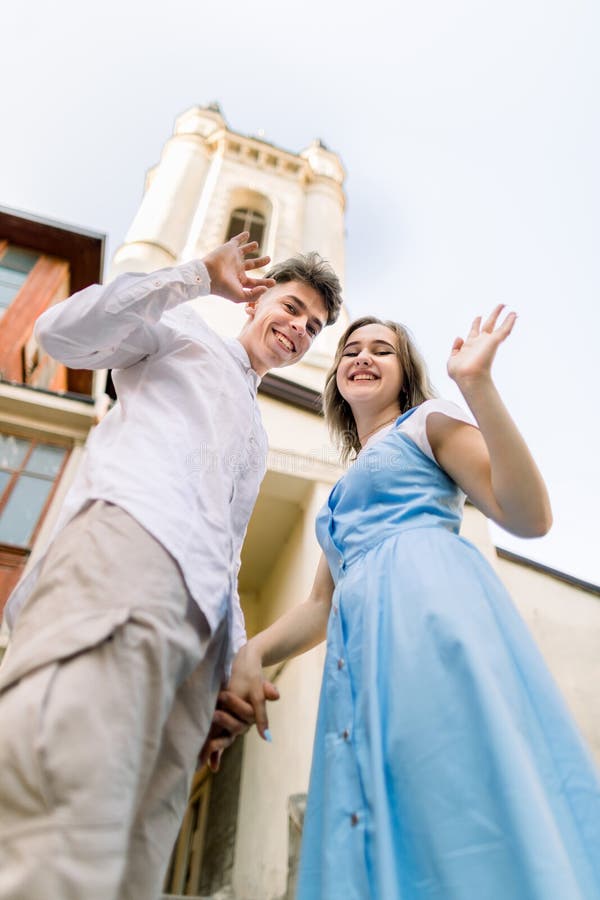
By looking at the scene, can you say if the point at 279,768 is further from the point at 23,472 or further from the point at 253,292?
the point at 253,292

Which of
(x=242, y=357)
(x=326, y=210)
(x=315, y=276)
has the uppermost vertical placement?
(x=326, y=210)

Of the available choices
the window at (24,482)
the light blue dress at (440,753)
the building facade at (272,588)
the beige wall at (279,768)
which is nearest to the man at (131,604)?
the light blue dress at (440,753)

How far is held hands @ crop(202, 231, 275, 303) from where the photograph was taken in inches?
64.8

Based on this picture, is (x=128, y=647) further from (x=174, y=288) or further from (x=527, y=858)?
(x=174, y=288)

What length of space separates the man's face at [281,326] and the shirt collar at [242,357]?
10 centimetres

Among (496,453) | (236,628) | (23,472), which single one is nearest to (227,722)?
(236,628)

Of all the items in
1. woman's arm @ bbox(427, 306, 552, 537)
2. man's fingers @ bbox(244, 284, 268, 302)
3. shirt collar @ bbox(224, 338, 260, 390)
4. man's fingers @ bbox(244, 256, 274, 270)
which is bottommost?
woman's arm @ bbox(427, 306, 552, 537)

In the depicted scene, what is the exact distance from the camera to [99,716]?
2.64 ft

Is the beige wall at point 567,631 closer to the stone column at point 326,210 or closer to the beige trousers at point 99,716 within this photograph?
the stone column at point 326,210

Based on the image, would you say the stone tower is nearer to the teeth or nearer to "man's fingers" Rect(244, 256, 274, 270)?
the teeth

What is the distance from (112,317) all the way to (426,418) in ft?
3.44

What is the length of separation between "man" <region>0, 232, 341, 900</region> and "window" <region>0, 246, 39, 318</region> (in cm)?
652

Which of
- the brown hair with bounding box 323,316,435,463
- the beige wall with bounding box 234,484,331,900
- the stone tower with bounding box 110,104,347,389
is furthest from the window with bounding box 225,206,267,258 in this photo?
the brown hair with bounding box 323,316,435,463

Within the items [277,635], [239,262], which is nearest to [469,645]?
[277,635]
